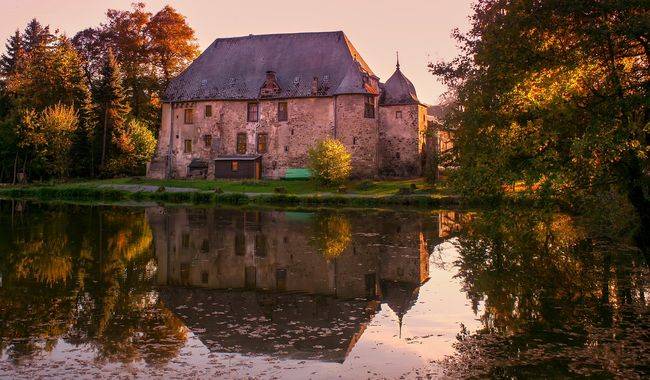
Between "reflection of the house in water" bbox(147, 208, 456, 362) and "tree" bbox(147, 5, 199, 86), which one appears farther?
"tree" bbox(147, 5, 199, 86)

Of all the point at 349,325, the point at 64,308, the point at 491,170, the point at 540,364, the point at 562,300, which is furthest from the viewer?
the point at 491,170

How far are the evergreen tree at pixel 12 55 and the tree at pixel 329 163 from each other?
5365 cm

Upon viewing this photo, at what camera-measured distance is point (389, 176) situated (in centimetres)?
5319

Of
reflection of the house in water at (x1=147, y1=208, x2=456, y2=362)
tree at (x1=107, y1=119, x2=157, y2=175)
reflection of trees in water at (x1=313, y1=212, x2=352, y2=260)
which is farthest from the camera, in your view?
tree at (x1=107, y1=119, x2=157, y2=175)

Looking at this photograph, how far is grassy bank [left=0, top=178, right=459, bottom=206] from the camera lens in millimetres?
41684

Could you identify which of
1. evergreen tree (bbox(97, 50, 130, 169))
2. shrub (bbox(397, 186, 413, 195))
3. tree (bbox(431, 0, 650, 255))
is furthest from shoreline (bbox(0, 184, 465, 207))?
tree (bbox(431, 0, 650, 255))

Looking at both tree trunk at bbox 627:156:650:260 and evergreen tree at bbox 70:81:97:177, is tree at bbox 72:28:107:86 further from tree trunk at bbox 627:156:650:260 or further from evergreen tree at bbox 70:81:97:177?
tree trunk at bbox 627:156:650:260

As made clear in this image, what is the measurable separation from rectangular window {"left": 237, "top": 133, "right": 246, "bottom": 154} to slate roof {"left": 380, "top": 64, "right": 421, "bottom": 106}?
40.6 ft

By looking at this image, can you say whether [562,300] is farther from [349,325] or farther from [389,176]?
[389,176]

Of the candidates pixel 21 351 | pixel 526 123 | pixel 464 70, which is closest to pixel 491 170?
pixel 526 123

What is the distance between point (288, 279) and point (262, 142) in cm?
4113

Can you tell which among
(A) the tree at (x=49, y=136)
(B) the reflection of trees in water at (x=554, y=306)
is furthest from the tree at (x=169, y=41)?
(B) the reflection of trees in water at (x=554, y=306)

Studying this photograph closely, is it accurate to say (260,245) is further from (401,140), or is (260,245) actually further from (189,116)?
(189,116)

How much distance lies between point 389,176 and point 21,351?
149 feet
